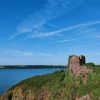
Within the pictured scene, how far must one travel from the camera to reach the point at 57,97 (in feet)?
148

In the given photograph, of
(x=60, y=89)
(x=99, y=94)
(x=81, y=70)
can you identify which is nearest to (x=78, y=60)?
(x=81, y=70)

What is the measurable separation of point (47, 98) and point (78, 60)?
8.24 m

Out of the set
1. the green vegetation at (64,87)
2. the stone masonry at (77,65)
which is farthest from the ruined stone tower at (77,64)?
the green vegetation at (64,87)

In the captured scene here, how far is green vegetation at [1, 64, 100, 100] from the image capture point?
131ft

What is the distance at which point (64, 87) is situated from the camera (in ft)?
150

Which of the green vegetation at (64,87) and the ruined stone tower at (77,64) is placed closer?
the green vegetation at (64,87)

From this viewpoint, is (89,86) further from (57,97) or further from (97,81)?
(57,97)

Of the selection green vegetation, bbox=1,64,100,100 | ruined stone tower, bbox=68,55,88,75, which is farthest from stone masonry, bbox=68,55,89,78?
green vegetation, bbox=1,64,100,100

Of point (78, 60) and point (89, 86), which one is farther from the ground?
point (78, 60)

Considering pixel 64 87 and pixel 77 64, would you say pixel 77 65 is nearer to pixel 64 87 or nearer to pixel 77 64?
pixel 77 64

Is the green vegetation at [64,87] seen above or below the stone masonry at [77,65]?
below

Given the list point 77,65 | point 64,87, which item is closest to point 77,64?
point 77,65

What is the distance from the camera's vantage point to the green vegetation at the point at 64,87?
40062mm

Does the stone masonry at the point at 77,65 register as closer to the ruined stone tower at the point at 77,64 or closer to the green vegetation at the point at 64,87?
the ruined stone tower at the point at 77,64
